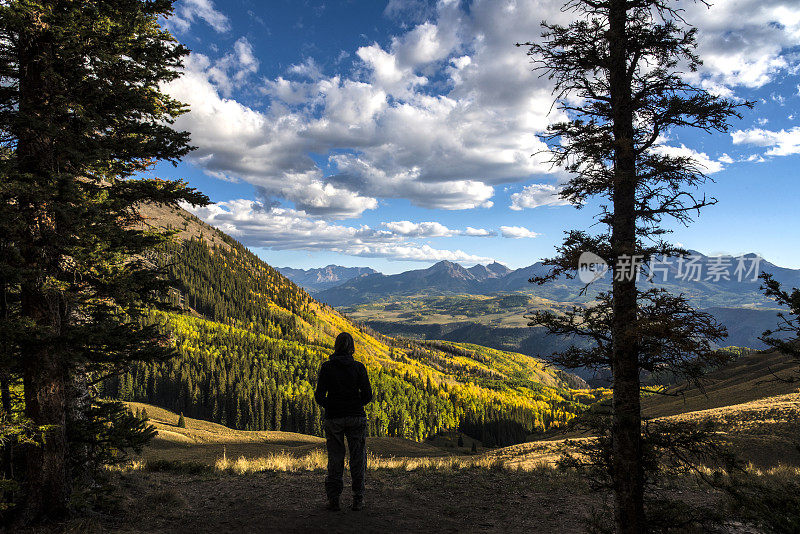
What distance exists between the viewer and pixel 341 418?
25.1ft

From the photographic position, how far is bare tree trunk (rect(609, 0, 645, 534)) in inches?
264

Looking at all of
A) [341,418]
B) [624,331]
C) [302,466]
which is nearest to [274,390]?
[302,466]

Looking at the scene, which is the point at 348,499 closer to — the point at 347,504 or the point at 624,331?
the point at 347,504

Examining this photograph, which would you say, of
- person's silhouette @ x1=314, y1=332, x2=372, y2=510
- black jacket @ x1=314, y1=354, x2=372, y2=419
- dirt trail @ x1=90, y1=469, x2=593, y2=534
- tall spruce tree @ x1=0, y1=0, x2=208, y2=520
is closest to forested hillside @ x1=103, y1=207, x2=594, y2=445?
dirt trail @ x1=90, y1=469, x2=593, y2=534

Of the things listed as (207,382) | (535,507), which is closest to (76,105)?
(535,507)

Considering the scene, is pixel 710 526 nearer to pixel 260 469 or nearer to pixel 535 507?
pixel 535 507

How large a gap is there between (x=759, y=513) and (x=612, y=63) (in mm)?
8567

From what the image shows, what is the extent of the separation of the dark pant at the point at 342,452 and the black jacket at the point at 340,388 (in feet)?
0.52

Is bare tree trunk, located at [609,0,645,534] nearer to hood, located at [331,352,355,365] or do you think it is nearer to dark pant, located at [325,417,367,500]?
dark pant, located at [325,417,367,500]

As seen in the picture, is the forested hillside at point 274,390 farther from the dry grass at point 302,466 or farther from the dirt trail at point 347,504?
the dirt trail at point 347,504

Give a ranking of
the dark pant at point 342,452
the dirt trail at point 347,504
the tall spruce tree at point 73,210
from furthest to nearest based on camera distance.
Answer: the dark pant at point 342,452 → the dirt trail at point 347,504 → the tall spruce tree at point 73,210

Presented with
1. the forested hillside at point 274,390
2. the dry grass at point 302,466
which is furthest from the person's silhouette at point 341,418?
the forested hillside at point 274,390

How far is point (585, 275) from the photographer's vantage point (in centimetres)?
757

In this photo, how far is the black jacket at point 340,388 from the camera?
25.2 ft
